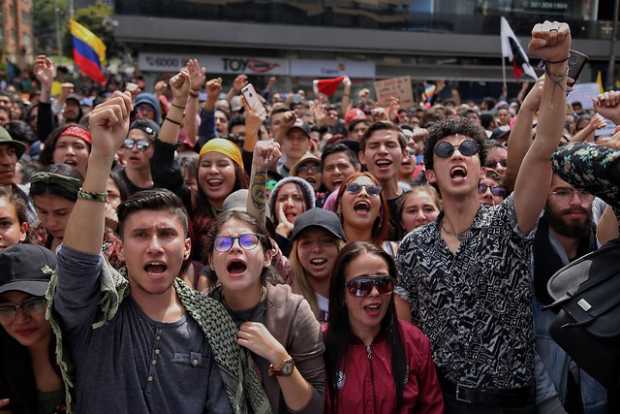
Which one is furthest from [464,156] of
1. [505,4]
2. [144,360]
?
[505,4]

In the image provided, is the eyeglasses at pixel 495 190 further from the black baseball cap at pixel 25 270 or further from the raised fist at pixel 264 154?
the black baseball cap at pixel 25 270

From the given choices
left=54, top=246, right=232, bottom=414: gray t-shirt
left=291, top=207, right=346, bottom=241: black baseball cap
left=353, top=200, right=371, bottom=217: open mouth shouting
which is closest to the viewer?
left=54, top=246, right=232, bottom=414: gray t-shirt

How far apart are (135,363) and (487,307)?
149 cm

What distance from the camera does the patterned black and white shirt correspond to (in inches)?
106

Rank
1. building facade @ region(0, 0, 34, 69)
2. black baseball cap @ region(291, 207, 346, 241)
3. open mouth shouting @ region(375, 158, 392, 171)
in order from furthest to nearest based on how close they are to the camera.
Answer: building facade @ region(0, 0, 34, 69) < open mouth shouting @ region(375, 158, 392, 171) < black baseball cap @ region(291, 207, 346, 241)

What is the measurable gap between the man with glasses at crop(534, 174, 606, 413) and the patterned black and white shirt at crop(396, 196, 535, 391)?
16cm

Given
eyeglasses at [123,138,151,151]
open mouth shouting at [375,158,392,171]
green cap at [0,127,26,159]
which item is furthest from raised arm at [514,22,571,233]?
green cap at [0,127,26,159]

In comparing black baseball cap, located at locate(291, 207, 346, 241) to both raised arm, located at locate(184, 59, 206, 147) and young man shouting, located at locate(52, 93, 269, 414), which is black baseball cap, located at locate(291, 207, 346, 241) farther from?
raised arm, located at locate(184, 59, 206, 147)

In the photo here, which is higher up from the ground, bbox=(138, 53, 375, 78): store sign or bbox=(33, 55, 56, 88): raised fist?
bbox=(138, 53, 375, 78): store sign

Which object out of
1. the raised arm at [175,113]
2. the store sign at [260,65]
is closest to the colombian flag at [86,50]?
the raised arm at [175,113]

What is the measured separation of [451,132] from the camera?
3.13m

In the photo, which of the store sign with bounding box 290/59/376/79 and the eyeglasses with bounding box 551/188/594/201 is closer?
the eyeglasses with bounding box 551/188/594/201

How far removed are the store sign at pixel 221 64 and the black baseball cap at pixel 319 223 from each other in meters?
24.7

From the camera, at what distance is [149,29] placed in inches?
1024
